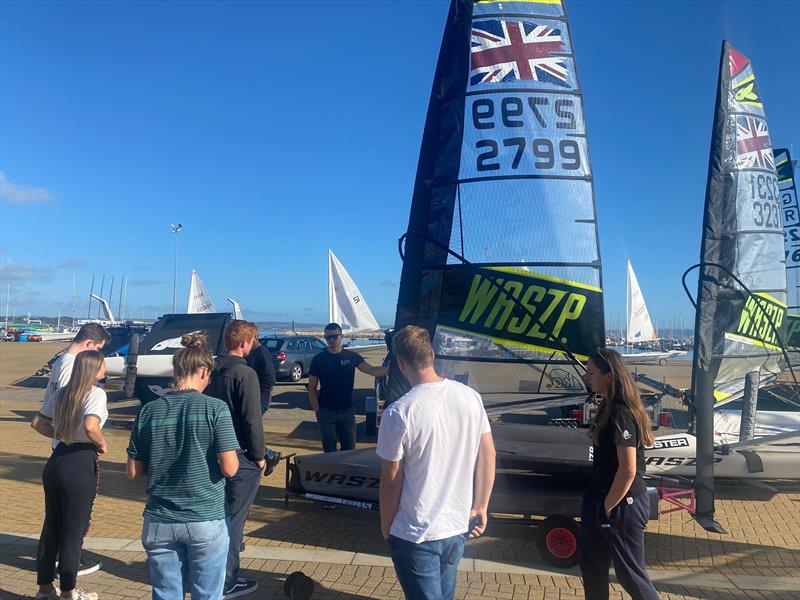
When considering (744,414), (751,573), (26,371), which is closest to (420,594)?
(751,573)

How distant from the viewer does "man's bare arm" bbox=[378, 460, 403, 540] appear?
2.32m

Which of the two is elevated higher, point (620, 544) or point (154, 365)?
point (154, 365)

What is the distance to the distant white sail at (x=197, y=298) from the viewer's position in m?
28.8

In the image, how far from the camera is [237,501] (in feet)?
11.8

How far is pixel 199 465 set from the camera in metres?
2.60

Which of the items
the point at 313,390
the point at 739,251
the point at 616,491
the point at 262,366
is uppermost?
the point at 739,251

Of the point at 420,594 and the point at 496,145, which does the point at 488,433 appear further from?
the point at 496,145

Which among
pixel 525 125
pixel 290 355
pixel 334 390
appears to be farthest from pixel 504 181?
pixel 290 355

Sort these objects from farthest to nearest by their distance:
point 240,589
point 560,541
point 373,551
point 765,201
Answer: point 765,201, point 373,551, point 560,541, point 240,589

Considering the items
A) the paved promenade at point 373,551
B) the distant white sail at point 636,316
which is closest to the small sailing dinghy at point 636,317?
the distant white sail at point 636,316

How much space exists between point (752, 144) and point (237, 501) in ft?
23.4

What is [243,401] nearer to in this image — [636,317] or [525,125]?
[525,125]

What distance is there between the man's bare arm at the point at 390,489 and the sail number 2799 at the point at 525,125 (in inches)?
133

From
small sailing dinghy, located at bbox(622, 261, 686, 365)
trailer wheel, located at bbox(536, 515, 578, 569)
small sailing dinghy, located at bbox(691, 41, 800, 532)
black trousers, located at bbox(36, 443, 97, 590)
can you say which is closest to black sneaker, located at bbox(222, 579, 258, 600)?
black trousers, located at bbox(36, 443, 97, 590)
